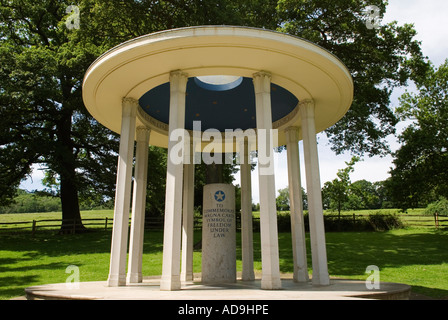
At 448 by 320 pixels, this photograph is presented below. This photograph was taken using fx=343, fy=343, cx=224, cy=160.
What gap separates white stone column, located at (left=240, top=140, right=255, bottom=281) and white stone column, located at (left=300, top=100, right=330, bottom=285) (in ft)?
14.5

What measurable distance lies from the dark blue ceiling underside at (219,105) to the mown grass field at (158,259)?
28.5ft

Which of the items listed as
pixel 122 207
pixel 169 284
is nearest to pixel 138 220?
pixel 122 207

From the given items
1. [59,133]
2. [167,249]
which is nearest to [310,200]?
[167,249]

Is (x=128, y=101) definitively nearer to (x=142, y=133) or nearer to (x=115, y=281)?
(x=142, y=133)

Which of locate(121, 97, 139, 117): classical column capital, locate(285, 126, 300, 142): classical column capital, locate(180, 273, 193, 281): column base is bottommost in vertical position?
locate(180, 273, 193, 281): column base

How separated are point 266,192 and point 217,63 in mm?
4859

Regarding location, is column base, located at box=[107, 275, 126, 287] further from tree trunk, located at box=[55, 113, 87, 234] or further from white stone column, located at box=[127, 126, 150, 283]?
tree trunk, located at box=[55, 113, 87, 234]

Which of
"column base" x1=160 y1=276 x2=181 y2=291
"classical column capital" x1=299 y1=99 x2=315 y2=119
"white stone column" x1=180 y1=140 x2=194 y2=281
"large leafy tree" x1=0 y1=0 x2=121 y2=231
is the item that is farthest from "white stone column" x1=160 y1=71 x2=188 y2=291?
"large leafy tree" x1=0 y1=0 x2=121 y2=231

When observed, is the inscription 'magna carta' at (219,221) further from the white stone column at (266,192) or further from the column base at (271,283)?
the column base at (271,283)

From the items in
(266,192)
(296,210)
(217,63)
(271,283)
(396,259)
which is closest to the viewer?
(271,283)

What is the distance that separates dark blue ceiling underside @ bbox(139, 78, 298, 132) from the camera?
1577 cm

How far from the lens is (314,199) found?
43.8ft

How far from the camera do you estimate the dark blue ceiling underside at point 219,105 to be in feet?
51.8

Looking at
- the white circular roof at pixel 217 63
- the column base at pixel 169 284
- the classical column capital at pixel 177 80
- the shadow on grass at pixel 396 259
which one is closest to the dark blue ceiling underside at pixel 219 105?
the white circular roof at pixel 217 63
